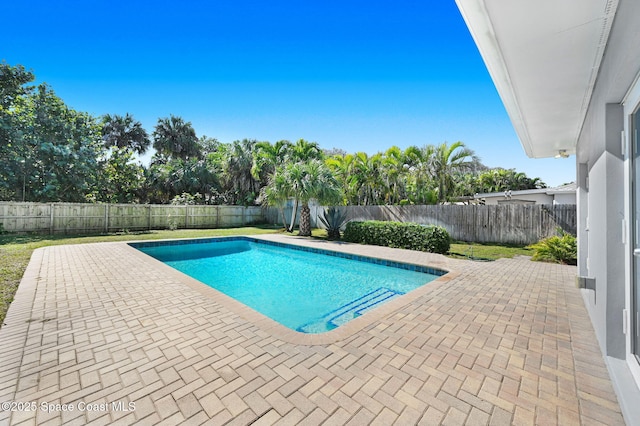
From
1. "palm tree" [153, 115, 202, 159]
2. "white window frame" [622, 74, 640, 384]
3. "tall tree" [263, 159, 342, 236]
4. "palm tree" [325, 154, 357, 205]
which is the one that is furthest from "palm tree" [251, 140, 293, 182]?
"white window frame" [622, 74, 640, 384]

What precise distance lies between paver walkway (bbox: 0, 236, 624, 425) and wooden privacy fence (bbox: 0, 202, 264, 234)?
44.2 ft

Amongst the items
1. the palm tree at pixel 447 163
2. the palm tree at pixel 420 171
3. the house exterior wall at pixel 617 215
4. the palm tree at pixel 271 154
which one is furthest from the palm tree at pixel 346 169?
the house exterior wall at pixel 617 215

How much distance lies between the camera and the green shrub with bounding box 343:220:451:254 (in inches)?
364

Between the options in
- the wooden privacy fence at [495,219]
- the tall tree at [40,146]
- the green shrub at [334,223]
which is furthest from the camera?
the tall tree at [40,146]

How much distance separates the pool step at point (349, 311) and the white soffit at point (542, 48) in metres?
3.91

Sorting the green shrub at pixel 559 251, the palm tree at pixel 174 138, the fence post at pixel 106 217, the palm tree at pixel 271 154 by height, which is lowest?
the green shrub at pixel 559 251

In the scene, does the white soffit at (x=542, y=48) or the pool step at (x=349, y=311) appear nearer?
the white soffit at (x=542, y=48)

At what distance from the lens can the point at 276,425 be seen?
1.78 metres

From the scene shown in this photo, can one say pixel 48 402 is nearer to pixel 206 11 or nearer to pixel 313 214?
pixel 206 11

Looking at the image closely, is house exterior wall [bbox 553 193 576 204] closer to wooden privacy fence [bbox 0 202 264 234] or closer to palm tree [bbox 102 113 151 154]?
wooden privacy fence [bbox 0 202 264 234]

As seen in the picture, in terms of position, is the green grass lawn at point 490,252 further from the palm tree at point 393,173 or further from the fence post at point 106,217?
the fence post at point 106,217

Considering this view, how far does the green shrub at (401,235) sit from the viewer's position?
9258 mm

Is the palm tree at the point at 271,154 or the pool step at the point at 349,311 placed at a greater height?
the palm tree at the point at 271,154

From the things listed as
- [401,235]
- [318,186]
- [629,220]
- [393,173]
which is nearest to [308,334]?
[629,220]
